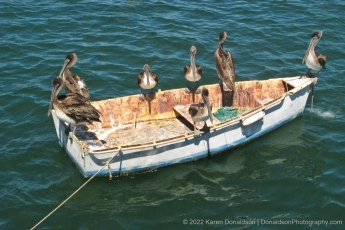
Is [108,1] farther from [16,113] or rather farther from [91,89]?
[16,113]

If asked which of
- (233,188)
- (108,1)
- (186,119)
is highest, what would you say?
(108,1)

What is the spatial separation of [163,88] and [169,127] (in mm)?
2606

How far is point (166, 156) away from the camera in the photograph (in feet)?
43.3

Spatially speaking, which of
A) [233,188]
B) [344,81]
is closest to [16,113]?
[233,188]

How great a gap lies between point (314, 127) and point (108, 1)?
11.0 meters

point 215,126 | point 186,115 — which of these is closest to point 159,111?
point 186,115

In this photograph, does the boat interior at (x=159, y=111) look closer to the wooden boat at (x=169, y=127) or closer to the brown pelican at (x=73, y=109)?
the wooden boat at (x=169, y=127)

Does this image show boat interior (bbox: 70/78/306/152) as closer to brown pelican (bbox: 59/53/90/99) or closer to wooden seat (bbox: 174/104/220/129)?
wooden seat (bbox: 174/104/220/129)

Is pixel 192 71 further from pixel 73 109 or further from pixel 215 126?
pixel 73 109

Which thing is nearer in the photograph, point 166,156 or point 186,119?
point 166,156

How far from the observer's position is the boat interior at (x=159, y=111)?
46.4 ft
